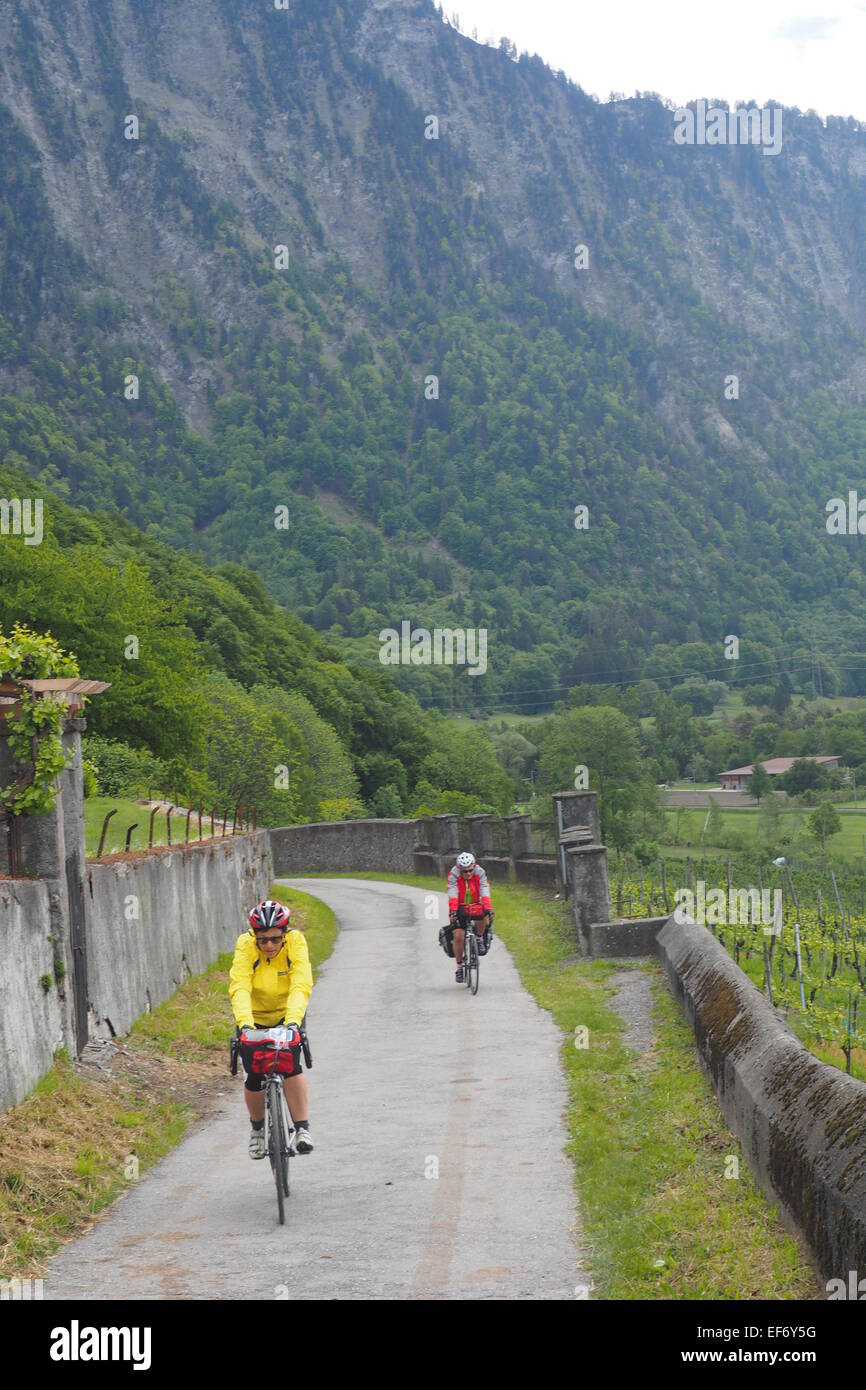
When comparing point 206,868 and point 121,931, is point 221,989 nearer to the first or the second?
point 206,868

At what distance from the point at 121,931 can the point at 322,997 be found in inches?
191

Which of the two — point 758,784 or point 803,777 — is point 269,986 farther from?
point 803,777

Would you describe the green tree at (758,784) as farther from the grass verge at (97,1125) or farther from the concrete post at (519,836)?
the grass verge at (97,1125)

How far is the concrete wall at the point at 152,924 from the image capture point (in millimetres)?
13065

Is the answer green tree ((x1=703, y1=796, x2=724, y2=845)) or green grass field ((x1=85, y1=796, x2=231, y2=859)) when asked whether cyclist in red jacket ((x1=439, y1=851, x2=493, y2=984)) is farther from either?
green tree ((x1=703, y1=796, x2=724, y2=845))

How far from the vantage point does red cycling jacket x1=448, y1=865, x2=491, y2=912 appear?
18344 millimetres

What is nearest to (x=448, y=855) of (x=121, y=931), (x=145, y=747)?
(x=145, y=747)

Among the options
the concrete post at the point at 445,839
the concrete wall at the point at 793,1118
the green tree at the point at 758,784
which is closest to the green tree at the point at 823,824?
the green tree at the point at 758,784

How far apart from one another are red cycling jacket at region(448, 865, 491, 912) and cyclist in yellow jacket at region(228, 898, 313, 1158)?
30.1 feet

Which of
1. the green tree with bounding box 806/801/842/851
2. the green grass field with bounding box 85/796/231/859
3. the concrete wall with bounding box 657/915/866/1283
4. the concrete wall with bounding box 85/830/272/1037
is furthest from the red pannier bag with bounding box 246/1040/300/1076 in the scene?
the green tree with bounding box 806/801/842/851

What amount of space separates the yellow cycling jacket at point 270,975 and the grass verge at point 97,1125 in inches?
54.0

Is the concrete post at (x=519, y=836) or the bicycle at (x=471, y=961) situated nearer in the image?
the bicycle at (x=471, y=961)

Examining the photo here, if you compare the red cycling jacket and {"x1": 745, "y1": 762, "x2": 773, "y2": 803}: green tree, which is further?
{"x1": 745, "y1": 762, "x2": 773, "y2": 803}: green tree

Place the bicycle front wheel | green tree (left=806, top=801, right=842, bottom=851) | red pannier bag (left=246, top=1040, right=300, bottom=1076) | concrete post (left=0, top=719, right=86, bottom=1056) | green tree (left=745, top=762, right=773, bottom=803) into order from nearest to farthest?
the bicycle front wheel, red pannier bag (left=246, top=1040, right=300, bottom=1076), concrete post (left=0, top=719, right=86, bottom=1056), green tree (left=806, top=801, right=842, bottom=851), green tree (left=745, top=762, right=773, bottom=803)
